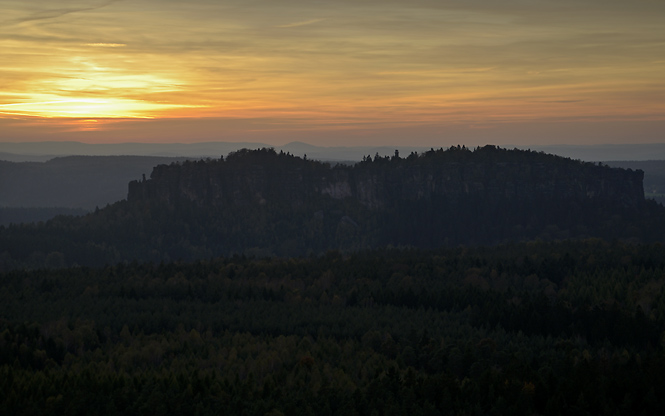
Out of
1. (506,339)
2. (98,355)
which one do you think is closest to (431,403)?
(506,339)

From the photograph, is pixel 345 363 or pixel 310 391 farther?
pixel 345 363

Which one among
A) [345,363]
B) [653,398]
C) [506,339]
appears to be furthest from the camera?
[506,339]

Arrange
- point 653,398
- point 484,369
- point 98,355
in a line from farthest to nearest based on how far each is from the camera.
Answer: point 98,355
point 484,369
point 653,398

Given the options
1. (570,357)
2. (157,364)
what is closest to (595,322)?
(570,357)

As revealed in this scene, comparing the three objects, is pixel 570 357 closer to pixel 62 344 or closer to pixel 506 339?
pixel 506 339

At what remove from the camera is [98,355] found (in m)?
163

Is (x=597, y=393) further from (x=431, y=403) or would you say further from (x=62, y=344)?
(x=62, y=344)

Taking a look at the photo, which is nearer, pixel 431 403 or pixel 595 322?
pixel 431 403

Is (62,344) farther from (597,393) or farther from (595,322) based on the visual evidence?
(595,322)

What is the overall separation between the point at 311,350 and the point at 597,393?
6164 centimetres

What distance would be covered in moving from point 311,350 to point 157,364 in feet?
98.1

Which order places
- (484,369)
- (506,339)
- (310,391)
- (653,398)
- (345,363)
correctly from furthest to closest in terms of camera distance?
(506,339) < (345,363) < (484,369) < (310,391) < (653,398)

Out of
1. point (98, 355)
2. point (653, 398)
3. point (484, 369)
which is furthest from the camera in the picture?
point (98, 355)

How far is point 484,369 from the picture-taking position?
13975 cm
